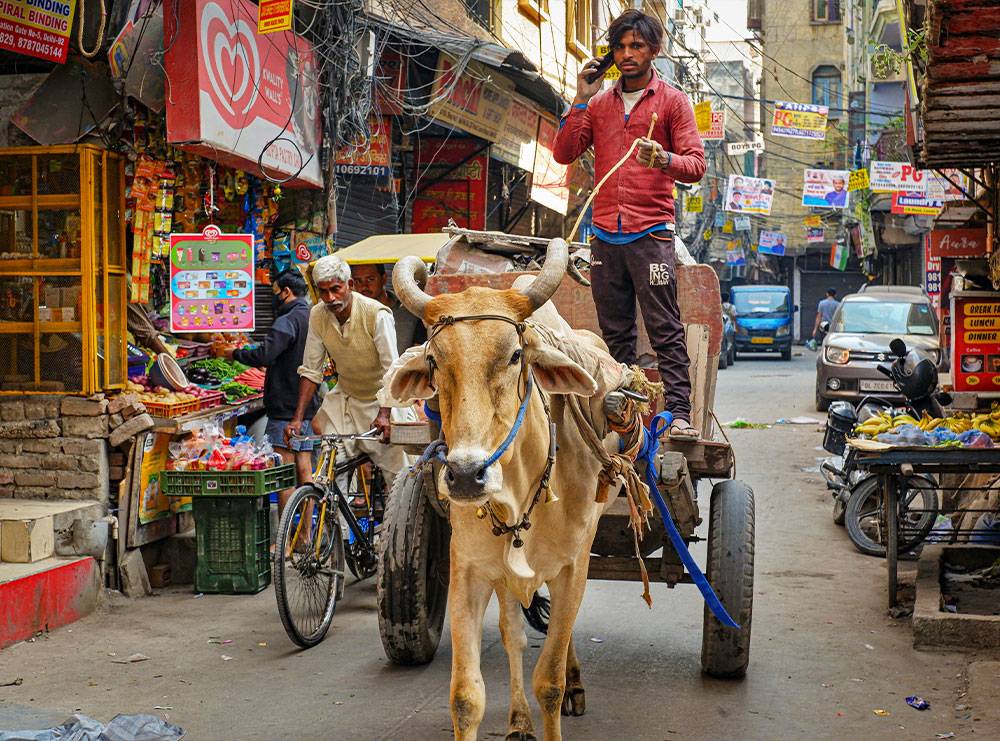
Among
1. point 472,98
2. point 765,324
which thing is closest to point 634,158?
point 472,98

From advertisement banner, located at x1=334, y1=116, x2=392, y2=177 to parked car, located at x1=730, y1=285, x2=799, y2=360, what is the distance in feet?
79.9

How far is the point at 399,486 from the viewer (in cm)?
596

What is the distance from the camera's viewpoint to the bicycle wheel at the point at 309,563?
251 inches

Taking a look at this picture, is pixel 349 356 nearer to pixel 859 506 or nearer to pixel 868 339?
pixel 859 506

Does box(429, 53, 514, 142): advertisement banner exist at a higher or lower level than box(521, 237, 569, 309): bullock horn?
higher

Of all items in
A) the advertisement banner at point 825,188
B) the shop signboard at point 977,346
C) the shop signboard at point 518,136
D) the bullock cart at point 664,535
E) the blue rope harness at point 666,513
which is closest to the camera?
the blue rope harness at point 666,513

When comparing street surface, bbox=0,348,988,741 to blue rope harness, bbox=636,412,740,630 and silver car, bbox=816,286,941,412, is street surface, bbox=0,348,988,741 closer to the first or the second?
blue rope harness, bbox=636,412,740,630

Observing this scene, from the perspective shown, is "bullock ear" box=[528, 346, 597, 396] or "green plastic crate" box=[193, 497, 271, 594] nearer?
"bullock ear" box=[528, 346, 597, 396]

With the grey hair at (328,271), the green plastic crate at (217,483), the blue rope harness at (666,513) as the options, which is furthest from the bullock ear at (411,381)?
the green plastic crate at (217,483)

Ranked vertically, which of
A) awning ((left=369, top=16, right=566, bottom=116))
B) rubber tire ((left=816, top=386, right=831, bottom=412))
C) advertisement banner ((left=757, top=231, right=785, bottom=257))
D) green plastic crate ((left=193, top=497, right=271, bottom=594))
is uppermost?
advertisement banner ((left=757, top=231, right=785, bottom=257))

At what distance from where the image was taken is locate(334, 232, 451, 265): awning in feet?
32.7

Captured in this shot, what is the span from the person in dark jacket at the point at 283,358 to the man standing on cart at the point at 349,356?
0.84 m

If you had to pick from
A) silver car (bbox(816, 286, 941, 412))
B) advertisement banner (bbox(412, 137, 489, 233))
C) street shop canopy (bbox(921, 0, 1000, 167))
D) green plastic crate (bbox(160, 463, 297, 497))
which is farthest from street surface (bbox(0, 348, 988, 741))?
silver car (bbox(816, 286, 941, 412))

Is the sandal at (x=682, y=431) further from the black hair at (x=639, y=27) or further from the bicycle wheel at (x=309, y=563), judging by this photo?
the bicycle wheel at (x=309, y=563)
